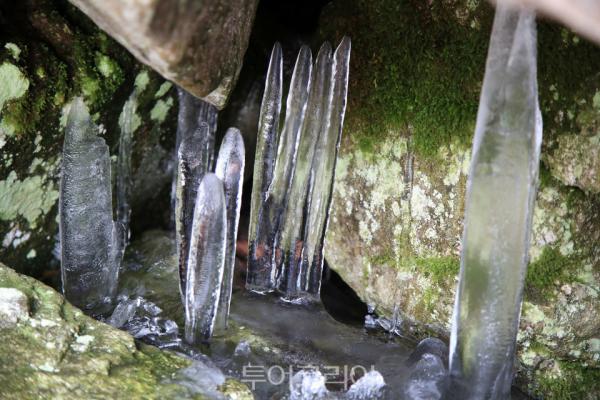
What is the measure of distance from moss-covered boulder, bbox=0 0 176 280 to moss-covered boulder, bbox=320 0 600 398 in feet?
3.42

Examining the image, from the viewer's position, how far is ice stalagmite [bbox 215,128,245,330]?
10.1 feet

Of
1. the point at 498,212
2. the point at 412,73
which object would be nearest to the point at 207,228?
the point at 498,212

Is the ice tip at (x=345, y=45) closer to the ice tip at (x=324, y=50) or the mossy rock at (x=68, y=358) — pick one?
the ice tip at (x=324, y=50)

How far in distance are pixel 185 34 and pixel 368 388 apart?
59.5 inches

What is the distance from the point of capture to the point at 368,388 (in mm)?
2854

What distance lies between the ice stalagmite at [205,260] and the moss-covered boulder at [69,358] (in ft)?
1.13

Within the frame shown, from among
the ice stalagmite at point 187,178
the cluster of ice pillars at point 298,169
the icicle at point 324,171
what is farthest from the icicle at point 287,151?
the ice stalagmite at point 187,178

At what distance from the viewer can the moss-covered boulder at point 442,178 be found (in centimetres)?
295

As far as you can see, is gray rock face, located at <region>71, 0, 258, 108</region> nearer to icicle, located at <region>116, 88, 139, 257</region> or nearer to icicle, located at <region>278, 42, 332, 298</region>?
icicle, located at <region>278, 42, 332, 298</region>

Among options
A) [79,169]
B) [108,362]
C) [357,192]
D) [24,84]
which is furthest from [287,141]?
[108,362]

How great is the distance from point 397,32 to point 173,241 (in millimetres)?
1593

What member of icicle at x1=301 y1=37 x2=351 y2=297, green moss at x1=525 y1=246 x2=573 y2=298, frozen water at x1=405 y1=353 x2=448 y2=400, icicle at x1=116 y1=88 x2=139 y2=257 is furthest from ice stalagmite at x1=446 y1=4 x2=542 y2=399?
icicle at x1=116 y1=88 x2=139 y2=257

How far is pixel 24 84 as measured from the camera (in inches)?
120

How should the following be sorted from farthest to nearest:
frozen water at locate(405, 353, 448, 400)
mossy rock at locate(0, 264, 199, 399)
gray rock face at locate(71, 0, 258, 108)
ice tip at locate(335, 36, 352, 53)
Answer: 1. ice tip at locate(335, 36, 352, 53)
2. frozen water at locate(405, 353, 448, 400)
3. mossy rock at locate(0, 264, 199, 399)
4. gray rock face at locate(71, 0, 258, 108)
